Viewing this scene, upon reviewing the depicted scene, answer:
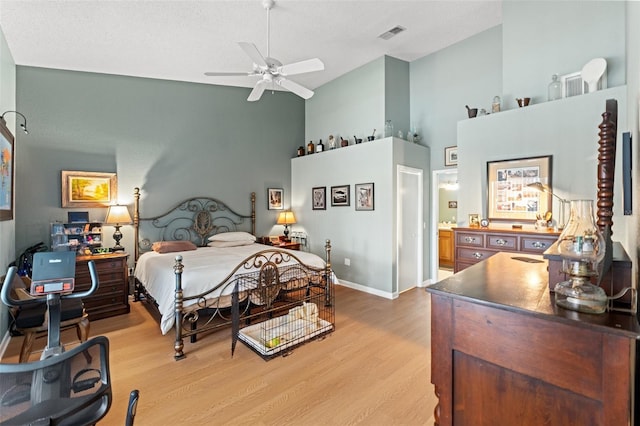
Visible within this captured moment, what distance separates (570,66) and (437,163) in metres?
2.18

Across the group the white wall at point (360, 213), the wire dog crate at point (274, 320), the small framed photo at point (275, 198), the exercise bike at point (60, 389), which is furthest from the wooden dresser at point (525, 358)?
the small framed photo at point (275, 198)

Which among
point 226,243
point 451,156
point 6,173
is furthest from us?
point 226,243

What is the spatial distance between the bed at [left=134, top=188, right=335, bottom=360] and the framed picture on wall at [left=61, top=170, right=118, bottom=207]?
37 centimetres

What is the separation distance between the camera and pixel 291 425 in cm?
210

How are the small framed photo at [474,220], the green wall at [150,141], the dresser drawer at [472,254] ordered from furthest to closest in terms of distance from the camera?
the green wall at [150,141] < the small framed photo at [474,220] < the dresser drawer at [472,254]

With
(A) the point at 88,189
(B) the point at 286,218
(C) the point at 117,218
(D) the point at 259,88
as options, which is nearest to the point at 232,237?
(B) the point at 286,218

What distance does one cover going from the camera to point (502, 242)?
365 centimetres

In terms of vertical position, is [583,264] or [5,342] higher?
[583,264]

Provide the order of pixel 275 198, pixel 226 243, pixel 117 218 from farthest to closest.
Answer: pixel 275 198 < pixel 226 243 < pixel 117 218

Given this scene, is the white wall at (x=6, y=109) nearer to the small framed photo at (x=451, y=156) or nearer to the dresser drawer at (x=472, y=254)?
the dresser drawer at (x=472, y=254)

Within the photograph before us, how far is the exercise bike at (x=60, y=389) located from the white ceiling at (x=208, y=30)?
3.52 m

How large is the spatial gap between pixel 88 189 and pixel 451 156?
5.76 meters

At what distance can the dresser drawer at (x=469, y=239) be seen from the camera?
3.85 meters

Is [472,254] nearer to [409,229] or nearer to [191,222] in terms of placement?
[409,229]
